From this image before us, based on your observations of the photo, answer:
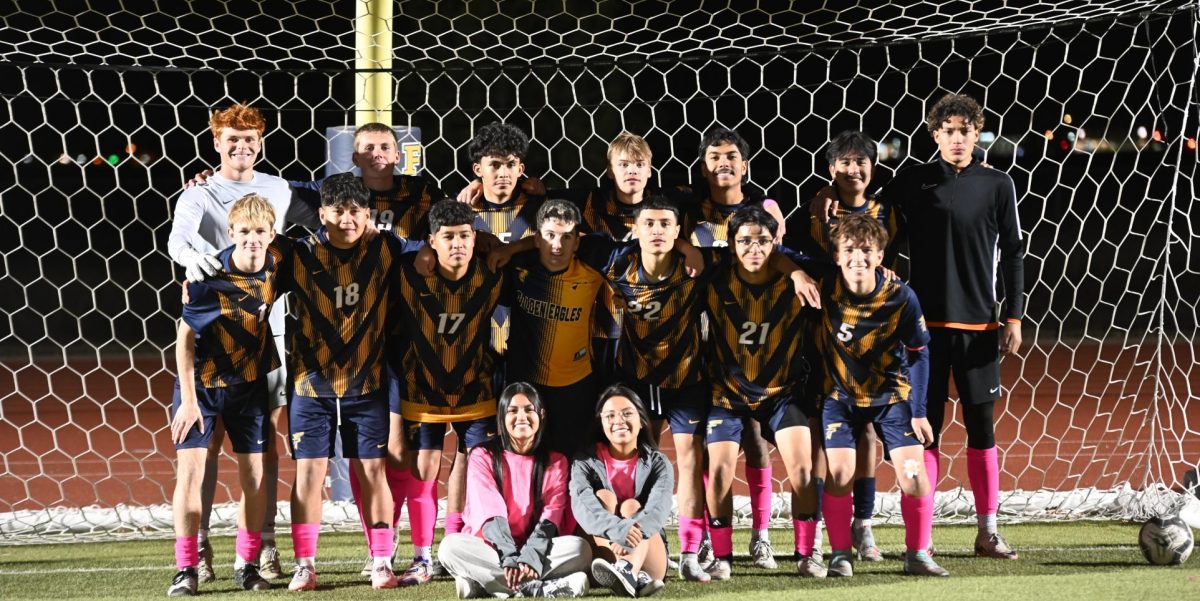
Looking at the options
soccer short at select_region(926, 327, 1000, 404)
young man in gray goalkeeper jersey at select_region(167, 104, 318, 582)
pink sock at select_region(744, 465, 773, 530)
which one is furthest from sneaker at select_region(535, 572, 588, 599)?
soccer short at select_region(926, 327, 1000, 404)

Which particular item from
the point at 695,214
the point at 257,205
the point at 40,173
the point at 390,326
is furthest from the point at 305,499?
the point at 40,173

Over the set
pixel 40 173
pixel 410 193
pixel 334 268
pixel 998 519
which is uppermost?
pixel 40 173

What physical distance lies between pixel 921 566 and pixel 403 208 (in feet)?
6.06

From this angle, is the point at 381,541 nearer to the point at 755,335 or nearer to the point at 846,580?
the point at 755,335

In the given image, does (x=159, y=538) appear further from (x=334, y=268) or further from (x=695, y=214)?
(x=695, y=214)

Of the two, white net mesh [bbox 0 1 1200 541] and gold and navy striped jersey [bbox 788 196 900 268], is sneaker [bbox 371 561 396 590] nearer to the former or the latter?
white net mesh [bbox 0 1 1200 541]

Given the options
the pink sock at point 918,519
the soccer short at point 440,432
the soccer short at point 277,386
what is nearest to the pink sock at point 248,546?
the soccer short at point 277,386

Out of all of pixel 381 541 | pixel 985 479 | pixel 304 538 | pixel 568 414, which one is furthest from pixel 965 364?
pixel 304 538

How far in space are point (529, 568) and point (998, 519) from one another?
1961mm

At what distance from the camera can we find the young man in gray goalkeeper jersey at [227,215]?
3.66 m

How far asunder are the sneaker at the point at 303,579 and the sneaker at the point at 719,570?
1101 mm

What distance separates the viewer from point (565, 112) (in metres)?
9.07

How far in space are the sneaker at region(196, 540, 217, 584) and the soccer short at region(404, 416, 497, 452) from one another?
27.2 inches

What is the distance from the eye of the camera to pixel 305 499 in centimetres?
347
